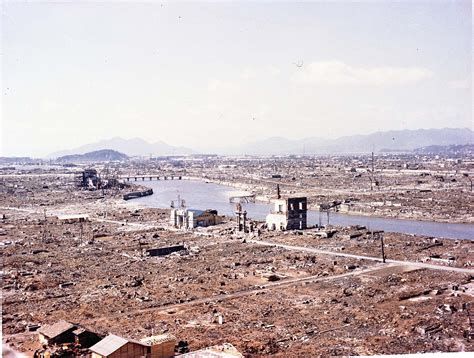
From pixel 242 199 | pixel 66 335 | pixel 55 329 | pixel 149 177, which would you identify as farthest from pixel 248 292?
pixel 149 177

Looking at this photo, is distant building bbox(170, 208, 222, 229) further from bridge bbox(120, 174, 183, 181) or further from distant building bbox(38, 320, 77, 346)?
bridge bbox(120, 174, 183, 181)

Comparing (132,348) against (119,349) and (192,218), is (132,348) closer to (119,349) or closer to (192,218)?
(119,349)

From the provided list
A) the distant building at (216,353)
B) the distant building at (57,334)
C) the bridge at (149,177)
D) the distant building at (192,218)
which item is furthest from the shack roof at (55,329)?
the bridge at (149,177)

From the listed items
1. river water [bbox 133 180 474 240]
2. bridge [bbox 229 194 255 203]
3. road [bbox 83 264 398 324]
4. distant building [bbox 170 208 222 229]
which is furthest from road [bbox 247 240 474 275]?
bridge [bbox 229 194 255 203]

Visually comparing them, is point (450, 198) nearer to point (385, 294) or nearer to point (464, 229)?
point (464, 229)

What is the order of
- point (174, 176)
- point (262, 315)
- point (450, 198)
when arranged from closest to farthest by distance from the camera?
point (262, 315) < point (450, 198) < point (174, 176)

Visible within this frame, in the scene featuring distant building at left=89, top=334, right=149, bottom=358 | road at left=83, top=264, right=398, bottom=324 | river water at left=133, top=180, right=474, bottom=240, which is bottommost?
river water at left=133, top=180, right=474, bottom=240

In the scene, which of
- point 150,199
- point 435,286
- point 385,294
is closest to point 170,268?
point 385,294
